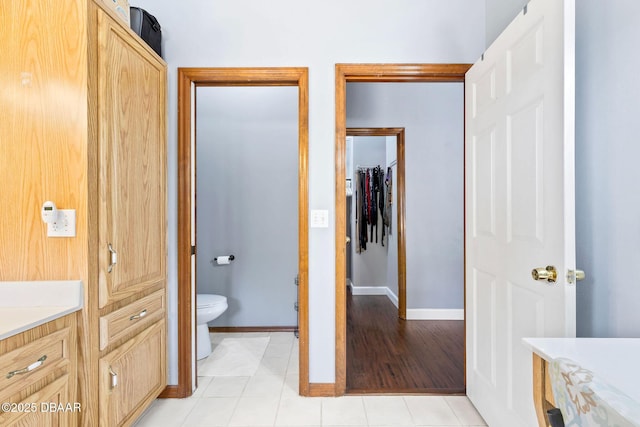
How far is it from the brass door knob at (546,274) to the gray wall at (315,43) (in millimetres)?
1077

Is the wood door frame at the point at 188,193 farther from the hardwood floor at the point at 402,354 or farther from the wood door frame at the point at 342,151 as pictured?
the hardwood floor at the point at 402,354

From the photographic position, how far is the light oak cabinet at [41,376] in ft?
3.32

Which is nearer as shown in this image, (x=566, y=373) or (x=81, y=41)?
(x=566, y=373)

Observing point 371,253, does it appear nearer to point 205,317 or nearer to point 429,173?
point 429,173

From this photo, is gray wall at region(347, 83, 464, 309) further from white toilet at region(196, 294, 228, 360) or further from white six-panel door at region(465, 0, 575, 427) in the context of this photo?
white toilet at region(196, 294, 228, 360)

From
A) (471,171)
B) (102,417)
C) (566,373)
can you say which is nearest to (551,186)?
(471,171)

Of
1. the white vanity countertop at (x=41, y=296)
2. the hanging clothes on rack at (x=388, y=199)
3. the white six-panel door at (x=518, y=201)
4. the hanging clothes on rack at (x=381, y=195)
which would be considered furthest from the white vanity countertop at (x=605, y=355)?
the hanging clothes on rack at (x=381, y=195)

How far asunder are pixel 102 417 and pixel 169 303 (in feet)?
2.36

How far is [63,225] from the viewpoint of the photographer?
1310 millimetres

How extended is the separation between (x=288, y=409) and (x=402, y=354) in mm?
1167

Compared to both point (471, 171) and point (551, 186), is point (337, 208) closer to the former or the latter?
point (471, 171)

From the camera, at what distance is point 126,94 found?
1.59 meters

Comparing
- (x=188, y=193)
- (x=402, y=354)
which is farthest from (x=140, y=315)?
(x=402, y=354)

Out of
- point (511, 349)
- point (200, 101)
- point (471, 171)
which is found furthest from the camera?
point (200, 101)
